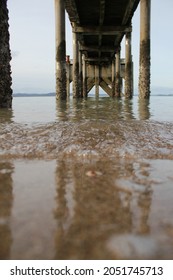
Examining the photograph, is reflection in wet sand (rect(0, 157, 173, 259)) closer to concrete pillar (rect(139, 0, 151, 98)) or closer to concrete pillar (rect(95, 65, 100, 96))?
concrete pillar (rect(139, 0, 151, 98))

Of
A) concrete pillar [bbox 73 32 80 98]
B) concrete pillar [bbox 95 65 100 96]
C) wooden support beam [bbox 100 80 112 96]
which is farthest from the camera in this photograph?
wooden support beam [bbox 100 80 112 96]

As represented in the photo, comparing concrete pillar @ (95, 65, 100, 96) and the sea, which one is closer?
the sea

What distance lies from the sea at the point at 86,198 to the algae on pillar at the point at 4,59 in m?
3.14

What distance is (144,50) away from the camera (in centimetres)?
1020

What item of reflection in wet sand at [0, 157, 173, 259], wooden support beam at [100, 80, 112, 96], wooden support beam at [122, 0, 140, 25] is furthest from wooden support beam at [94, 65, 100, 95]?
reflection in wet sand at [0, 157, 173, 259]

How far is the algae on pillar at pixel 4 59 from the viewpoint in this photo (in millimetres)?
4793

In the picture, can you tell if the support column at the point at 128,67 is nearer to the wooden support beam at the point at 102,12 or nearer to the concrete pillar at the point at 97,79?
the wooden support beam at the point at 102,12

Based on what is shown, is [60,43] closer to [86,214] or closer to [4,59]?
[4,59]

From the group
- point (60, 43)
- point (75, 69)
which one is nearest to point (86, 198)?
point (60, 43)

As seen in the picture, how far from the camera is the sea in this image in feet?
2.33

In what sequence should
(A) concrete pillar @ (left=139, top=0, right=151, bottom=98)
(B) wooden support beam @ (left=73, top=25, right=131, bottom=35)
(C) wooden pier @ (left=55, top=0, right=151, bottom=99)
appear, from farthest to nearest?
(B) wooden support beam @ (left=73, top=25, right=131, bottom=35) → (C) wooden pier @ (left=55, top=0, right=151, bottom=99) → (A) concrete pillar @ (left=139, top=0, right=151, bottom=98)

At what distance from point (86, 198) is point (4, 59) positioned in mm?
4399

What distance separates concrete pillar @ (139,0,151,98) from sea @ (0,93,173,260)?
8817 millimetres

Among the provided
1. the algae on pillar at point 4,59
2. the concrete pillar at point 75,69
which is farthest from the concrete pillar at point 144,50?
the algae on pillar at point 4,59
